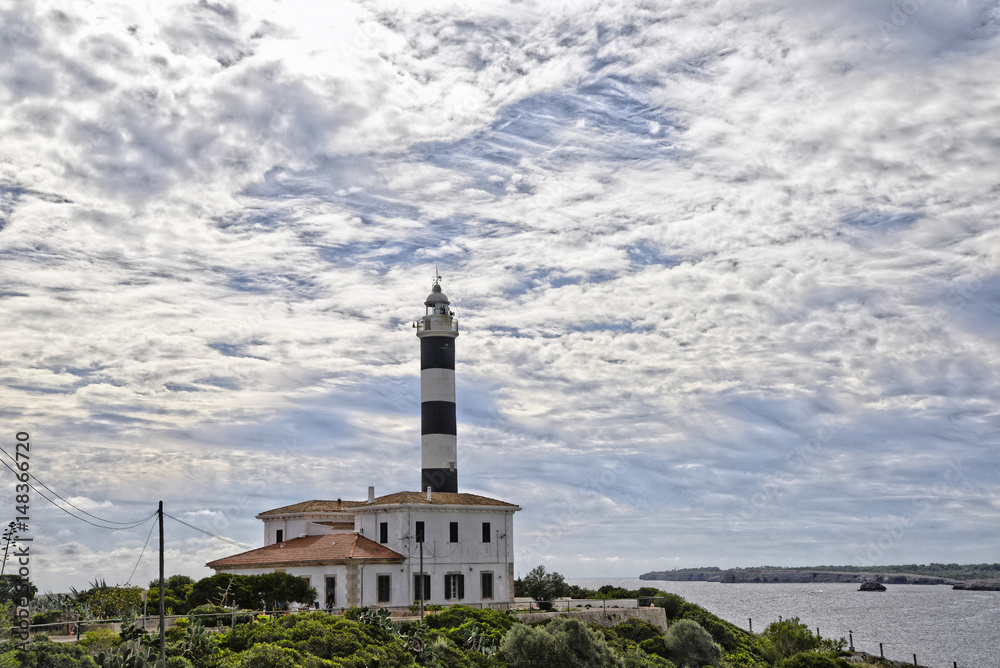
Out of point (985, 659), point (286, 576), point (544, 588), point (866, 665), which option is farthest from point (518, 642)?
point (985, 659)

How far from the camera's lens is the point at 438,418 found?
52531 millimetres

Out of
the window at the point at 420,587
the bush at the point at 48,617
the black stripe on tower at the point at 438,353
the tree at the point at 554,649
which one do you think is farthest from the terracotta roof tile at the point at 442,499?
the bush at the point at 48,617

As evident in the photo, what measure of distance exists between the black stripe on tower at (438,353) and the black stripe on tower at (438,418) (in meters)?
2.28

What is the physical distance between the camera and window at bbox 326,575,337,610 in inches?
1642

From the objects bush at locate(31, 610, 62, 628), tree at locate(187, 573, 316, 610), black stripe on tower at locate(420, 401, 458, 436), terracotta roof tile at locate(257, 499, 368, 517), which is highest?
black stripe on tower at locate(420, 401, 458, 436)

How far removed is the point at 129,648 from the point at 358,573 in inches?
710

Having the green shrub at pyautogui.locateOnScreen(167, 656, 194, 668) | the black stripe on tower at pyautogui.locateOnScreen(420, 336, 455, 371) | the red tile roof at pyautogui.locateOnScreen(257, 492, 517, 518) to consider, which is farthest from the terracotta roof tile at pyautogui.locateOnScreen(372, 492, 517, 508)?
the green shrub at pyautogui.locateOnScreen(167, 656, 194, 668)

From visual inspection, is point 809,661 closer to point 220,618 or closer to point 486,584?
point 486,584

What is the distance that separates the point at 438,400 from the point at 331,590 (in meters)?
14.3

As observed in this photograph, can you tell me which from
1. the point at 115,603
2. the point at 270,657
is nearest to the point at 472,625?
the point at 270,657

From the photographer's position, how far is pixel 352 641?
3017 cm

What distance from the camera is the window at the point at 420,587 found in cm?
4419

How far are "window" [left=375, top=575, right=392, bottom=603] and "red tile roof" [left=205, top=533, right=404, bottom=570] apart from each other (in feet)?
3.13

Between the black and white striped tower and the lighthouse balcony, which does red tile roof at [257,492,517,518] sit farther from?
the lighthouse balcony
